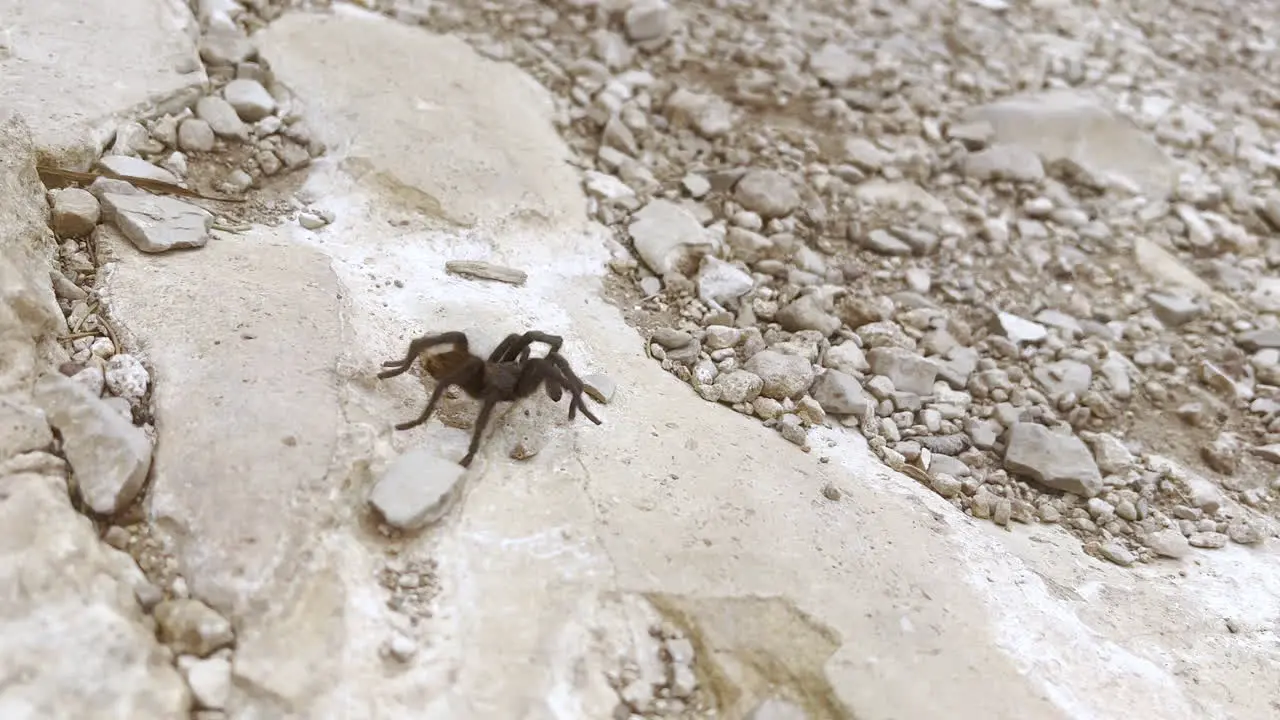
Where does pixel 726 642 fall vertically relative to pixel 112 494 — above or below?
below

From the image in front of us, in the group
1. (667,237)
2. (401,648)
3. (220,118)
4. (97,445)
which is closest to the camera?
(401,648)

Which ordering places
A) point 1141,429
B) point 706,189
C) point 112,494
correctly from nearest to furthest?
point 112,494, point 1141,429, point 706,189

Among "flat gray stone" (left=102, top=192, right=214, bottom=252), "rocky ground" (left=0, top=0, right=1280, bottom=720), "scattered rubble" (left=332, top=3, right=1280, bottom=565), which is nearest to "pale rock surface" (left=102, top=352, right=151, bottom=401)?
"rocky ground" (left=0, top=0, right=1280, bottom=720)

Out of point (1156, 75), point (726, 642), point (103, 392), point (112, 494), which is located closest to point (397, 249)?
point (103, 392)

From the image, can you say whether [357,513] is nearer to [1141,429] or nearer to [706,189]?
[706,189]

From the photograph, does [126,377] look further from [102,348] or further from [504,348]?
[504,348]

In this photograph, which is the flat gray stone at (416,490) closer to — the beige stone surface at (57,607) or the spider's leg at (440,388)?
the spider's leg at (440,388)

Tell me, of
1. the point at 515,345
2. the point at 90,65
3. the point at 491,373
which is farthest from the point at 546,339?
the point at 90,65
